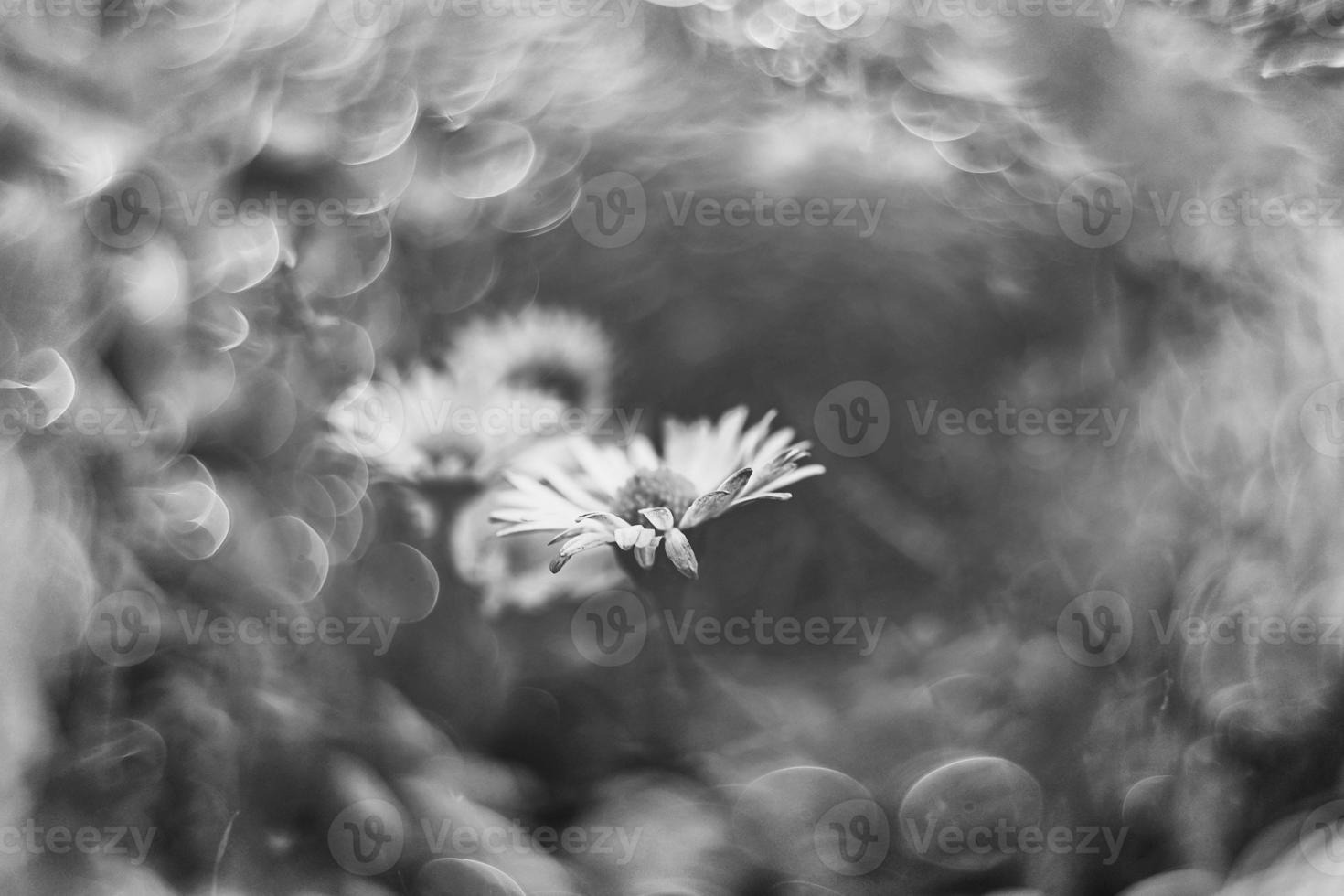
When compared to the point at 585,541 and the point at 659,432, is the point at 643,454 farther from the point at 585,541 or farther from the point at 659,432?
the point at 585,541

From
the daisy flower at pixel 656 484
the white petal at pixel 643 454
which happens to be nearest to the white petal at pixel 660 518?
the daisy flower at pixel 656 484

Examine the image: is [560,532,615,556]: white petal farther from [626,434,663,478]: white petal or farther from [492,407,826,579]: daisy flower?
[626,434,663,478]: white petal

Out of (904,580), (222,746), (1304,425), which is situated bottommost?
(222,746)

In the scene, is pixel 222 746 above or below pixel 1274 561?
below

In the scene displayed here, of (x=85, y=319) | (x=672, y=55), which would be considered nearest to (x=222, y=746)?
(x=85, y=319)

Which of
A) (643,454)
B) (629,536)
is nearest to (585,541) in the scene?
(629,536)

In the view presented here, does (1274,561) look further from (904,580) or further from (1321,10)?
(1321,10)
